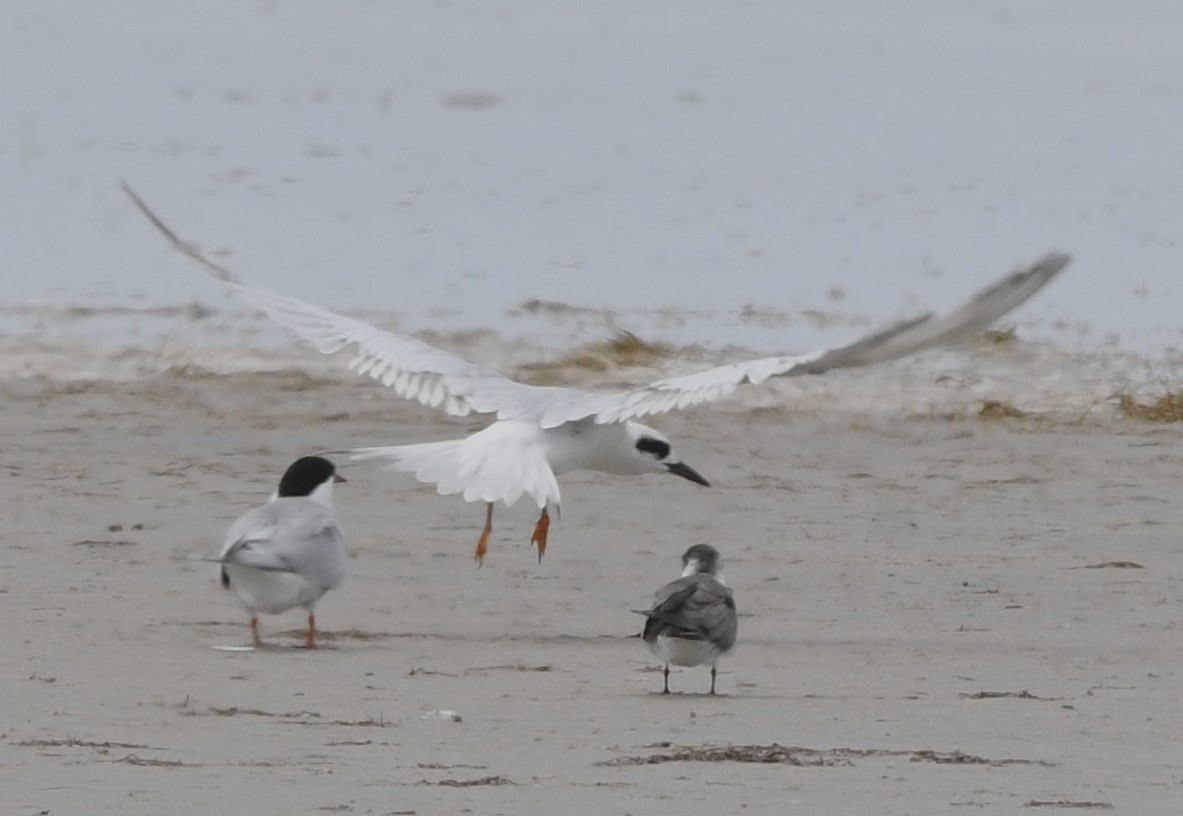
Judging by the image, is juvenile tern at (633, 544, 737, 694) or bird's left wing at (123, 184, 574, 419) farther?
bird's left wing at (123, 184, 574, 419)

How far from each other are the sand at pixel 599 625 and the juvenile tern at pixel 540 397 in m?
0.55

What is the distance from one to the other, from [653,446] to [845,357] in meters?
2.15

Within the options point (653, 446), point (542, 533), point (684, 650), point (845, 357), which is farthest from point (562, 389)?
point (684, 650)

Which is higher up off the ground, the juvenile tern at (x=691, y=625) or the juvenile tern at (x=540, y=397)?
the juvenile tern at (x=540, y=397)

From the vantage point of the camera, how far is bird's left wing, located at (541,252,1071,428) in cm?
934

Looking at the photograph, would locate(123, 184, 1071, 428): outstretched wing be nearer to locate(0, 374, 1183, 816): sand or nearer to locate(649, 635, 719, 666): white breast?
locate(0, 374, 1183, 816): sand

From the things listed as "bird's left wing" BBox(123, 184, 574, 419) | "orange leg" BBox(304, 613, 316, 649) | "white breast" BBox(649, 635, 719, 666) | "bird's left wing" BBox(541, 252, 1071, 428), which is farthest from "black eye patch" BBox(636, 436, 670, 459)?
"white breast" BBox(649, 635, 719, 666)

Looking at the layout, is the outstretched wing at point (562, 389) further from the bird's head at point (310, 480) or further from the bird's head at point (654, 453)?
the bird's head at point (310, 480)

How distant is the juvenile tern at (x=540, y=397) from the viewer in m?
9.73

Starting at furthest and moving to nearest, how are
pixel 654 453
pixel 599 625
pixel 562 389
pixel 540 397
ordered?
pixel 654 453 → pixel 562 389 → pixel 540 397 → pixel 599 625

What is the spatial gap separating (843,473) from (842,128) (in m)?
17.7

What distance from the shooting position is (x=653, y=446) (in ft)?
39.1

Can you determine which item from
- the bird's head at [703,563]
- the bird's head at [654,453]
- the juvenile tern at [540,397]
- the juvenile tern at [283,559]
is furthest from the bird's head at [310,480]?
the bird's head at [703,563]

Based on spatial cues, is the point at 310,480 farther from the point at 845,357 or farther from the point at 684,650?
the point at 684,650
